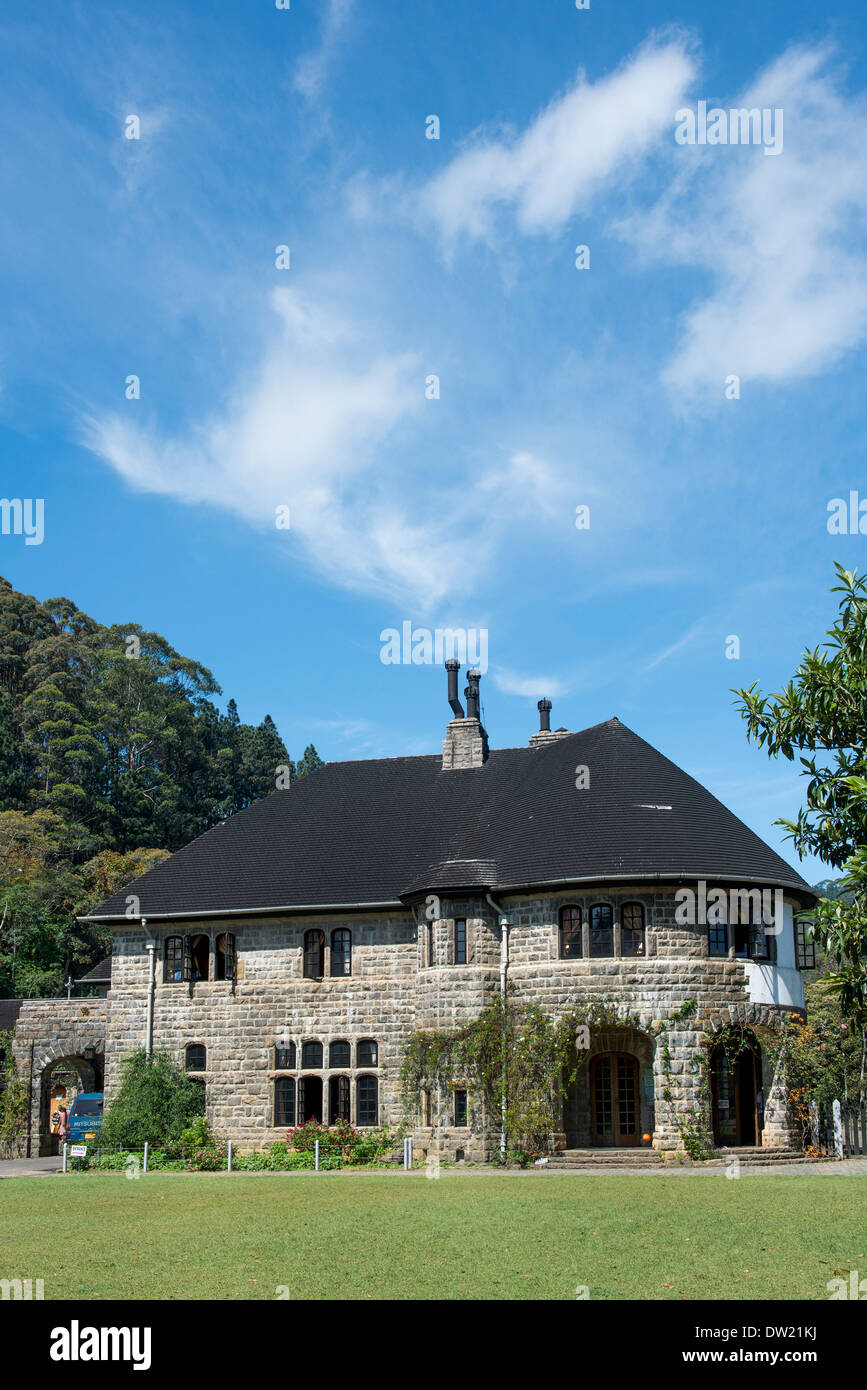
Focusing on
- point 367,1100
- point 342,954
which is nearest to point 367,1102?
point 367,1100

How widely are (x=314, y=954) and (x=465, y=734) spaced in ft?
26.1

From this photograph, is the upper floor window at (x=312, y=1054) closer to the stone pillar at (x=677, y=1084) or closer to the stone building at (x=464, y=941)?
the stone building at (x=464, y=941)

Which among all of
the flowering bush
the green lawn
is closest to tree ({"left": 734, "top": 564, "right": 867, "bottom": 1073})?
the green lawn

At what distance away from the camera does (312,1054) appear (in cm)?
3116

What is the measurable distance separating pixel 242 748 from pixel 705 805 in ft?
181

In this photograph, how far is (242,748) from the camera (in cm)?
8194

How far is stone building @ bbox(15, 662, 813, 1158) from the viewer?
26844mm

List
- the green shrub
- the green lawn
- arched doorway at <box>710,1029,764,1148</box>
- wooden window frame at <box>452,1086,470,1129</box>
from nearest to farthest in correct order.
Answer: the green lawn
arched doorway at <box>710,1029,764,1148</box>
wooden window frame at <box>452,1086,470,1129</box>
the green shrub

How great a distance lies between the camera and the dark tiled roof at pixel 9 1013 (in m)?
38.5

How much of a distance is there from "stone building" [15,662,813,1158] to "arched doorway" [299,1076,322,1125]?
0.15ft

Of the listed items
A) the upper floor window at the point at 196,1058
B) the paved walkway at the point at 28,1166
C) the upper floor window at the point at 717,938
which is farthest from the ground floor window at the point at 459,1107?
the paved walkway at the point at 28,1166

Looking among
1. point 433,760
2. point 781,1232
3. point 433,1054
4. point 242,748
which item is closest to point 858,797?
point 781,1232

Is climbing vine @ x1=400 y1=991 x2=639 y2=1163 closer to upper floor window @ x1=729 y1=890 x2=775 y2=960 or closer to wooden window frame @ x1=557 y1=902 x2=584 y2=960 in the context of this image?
wooden window frame @ x1=557 y1=902 x2=584 y2=960
